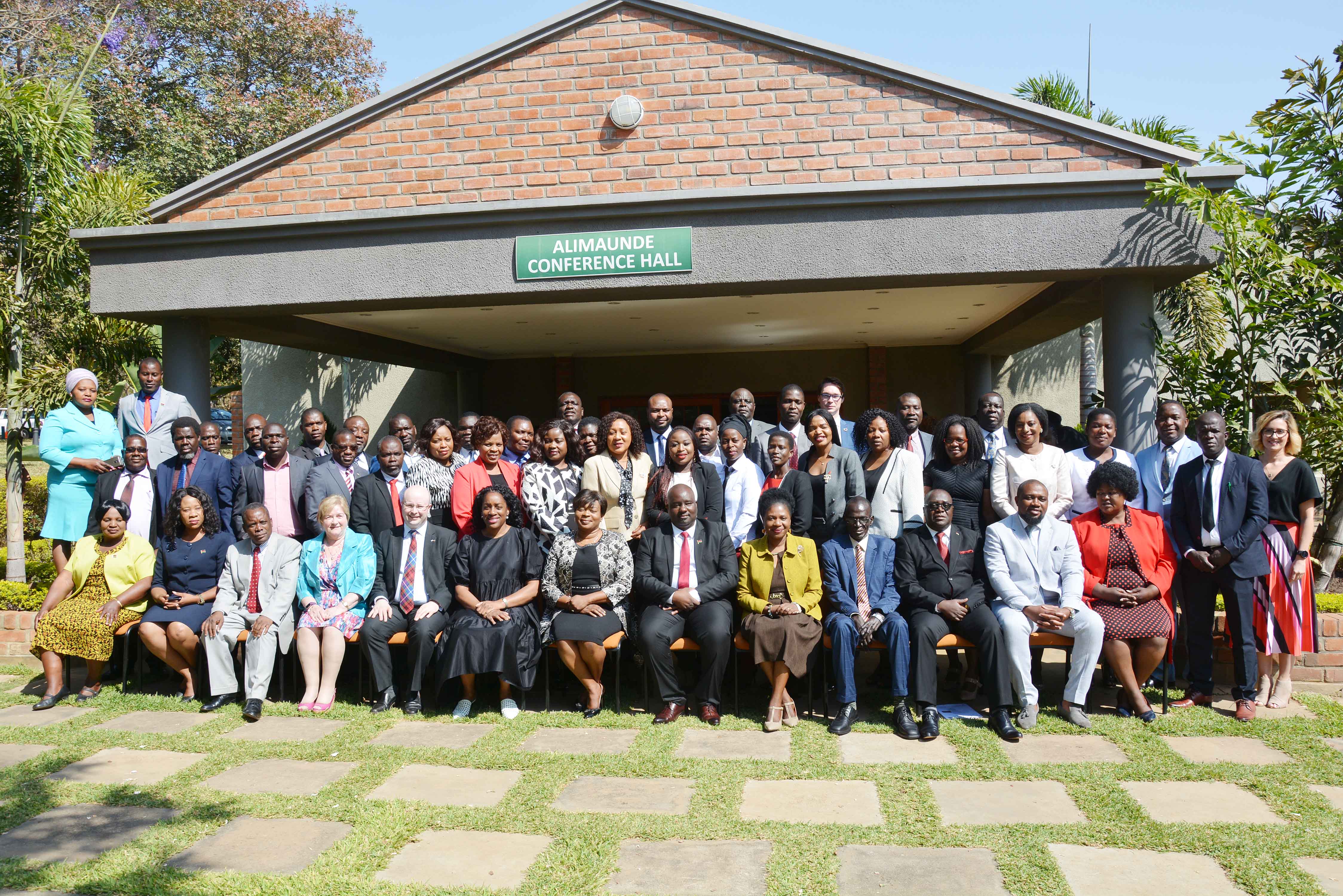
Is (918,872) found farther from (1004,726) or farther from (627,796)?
(1004,726)

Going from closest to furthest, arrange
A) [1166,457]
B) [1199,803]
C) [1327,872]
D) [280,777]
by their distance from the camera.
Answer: [1327,872] < [1199,803] < [280,777] < [1166,457]

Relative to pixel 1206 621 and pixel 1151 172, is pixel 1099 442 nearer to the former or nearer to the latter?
pixel 1206 621

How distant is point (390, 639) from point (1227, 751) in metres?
4.78

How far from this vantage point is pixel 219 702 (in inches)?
238

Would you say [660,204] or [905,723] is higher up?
[660,204]

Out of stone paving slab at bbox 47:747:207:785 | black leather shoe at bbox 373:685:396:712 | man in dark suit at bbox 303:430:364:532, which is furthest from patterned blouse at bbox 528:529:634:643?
stone paving slab at bbox 47:747:207:785

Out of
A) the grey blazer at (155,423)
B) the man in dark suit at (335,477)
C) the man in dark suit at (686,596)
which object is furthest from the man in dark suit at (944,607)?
the grey blazer at (155,423)

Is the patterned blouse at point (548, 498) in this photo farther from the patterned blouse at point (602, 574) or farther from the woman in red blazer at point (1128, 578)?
the woman in red blazer at point (1128, 578)

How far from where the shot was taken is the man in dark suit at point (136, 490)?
269 inches

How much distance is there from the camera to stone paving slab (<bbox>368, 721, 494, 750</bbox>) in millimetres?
5246

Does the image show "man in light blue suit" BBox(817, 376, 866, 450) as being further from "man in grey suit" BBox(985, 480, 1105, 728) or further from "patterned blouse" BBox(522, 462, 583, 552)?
"patterned blouse" BBox(522, 462, 583, 552)

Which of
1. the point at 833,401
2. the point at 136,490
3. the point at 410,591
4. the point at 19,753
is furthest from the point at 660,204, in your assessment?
the point at 19,753

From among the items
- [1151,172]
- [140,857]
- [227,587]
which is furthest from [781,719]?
[1151,172]

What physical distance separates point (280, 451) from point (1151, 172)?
260 inches
